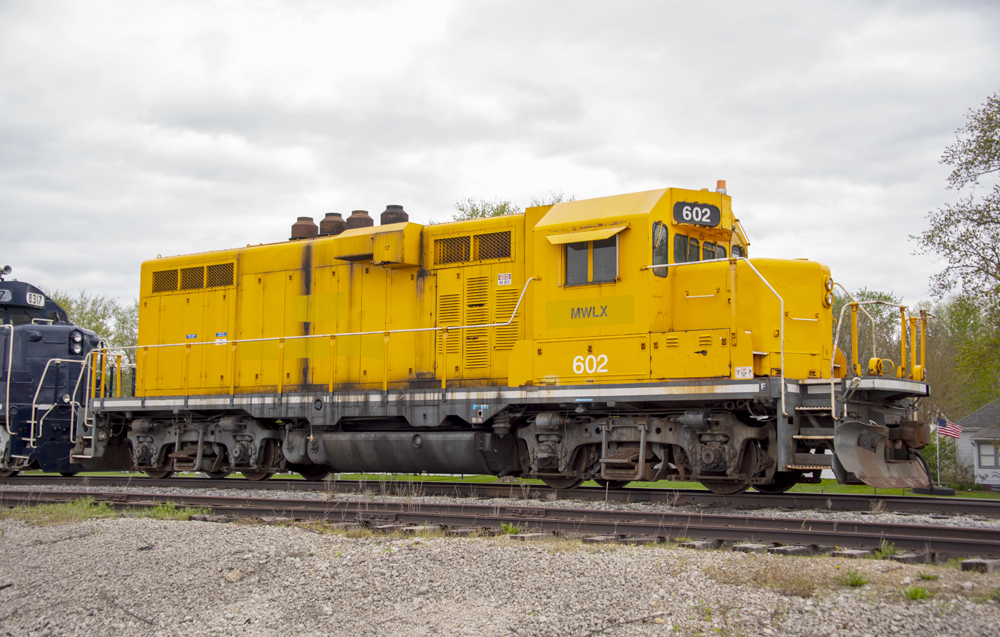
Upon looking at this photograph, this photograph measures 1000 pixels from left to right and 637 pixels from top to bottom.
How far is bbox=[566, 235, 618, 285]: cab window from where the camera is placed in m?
10.2

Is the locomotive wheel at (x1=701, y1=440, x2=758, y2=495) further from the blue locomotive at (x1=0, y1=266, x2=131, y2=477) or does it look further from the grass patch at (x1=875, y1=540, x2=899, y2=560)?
the blue locomotive at (x1=0, y1=266, x2=131, y2=477)

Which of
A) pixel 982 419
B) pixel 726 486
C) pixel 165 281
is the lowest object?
pixel 982 419

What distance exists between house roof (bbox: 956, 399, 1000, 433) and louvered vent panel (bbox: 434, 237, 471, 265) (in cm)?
3522

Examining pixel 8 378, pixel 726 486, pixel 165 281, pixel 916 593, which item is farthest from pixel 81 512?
pixel 916 593

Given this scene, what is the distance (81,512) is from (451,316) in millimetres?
5404

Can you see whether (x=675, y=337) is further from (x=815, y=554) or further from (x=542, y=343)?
(x=815, y=554)

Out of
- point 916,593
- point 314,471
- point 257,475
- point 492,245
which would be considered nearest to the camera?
point 916,593

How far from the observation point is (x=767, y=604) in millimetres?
4844

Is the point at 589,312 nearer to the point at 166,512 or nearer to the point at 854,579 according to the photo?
the point at 166,512

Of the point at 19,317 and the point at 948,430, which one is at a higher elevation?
the point at 19,317

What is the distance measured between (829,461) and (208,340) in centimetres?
1033

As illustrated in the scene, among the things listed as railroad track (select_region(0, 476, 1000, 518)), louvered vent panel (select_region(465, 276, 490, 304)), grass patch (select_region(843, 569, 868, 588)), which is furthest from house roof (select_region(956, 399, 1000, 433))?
grass patch (select_region(843, 569, 868, 588))

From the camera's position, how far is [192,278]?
14672mm

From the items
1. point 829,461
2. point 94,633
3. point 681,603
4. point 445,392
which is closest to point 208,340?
point 445,392
